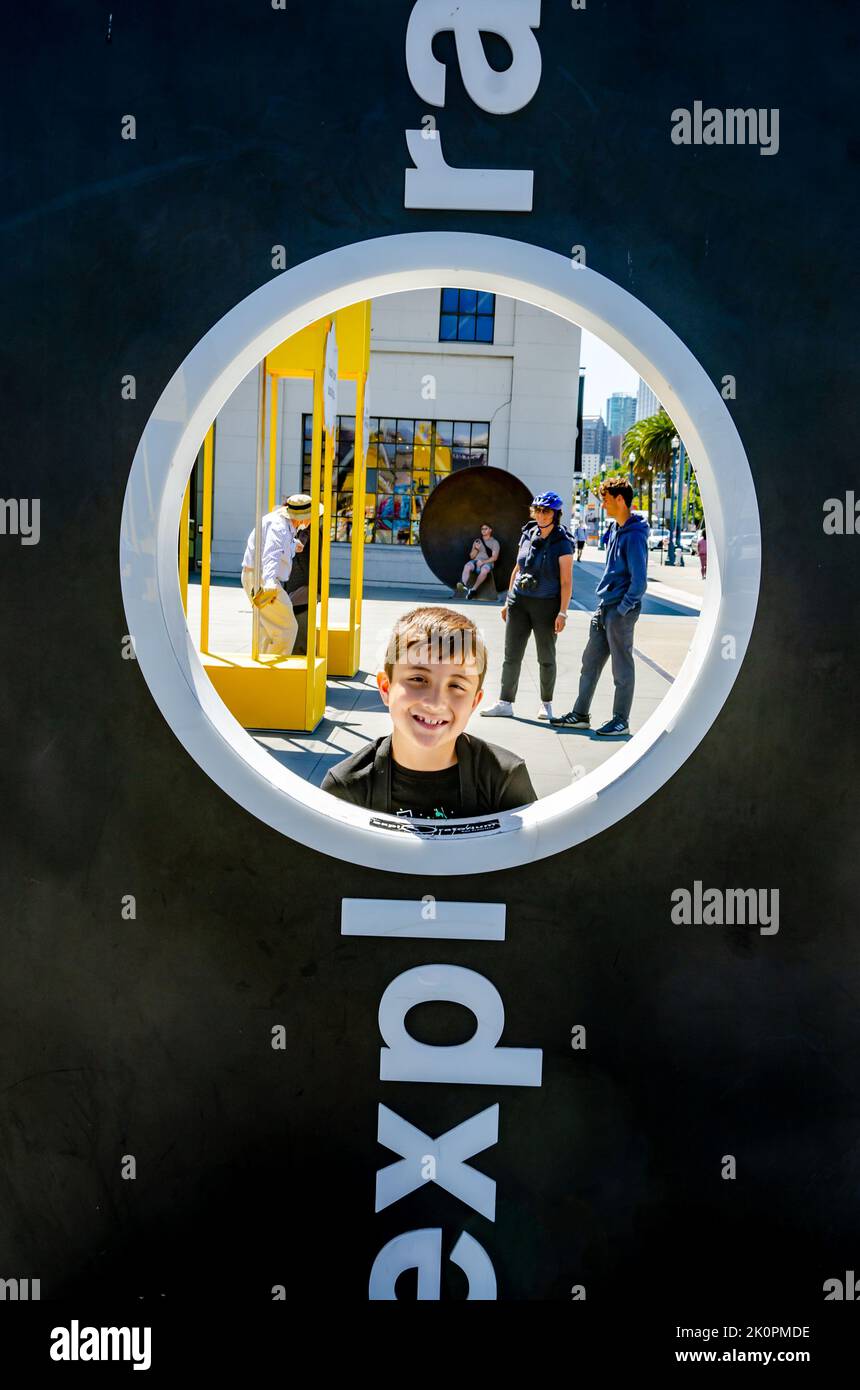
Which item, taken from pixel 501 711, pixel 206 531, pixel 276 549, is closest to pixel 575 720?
pixel 501 711

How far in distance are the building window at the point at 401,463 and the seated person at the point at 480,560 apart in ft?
13.5

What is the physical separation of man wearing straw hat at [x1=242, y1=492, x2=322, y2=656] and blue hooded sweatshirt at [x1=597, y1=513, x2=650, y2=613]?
2349 mm

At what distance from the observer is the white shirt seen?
8.35 meters

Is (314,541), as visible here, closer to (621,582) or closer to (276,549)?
(276,549)

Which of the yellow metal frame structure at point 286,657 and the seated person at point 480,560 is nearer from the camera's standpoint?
the yellow metal frame structure at point 286,657

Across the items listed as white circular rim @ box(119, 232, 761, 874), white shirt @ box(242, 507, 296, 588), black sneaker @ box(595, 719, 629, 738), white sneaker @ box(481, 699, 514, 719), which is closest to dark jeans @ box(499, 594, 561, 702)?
white sneaker @ box(481, 699, 514, 719)

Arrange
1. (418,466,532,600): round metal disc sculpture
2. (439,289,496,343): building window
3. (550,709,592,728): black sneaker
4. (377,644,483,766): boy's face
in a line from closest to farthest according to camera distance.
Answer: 1. (377,644,483,766): boy's face
2. (550,709,592,728): black sneaker
3. (418,466,532,600): round metal disc sculpture
4. (439,289,496,343): building window

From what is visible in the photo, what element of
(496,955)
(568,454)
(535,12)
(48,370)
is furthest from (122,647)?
(568,454)

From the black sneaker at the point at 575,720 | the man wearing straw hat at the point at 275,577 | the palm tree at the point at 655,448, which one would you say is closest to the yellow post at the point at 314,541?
the man wearing straw hat at the point at 275,577

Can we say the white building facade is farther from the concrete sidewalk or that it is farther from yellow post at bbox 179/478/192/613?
yellow post at bbox 179/478/192/613

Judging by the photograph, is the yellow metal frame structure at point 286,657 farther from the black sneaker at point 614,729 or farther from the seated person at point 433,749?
the seated person at point 433,749

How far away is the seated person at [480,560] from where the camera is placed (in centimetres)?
1719

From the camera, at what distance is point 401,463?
21.6 metres

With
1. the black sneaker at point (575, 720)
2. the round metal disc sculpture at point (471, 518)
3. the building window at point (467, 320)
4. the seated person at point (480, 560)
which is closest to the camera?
the black sneaker at point (575, 720)
